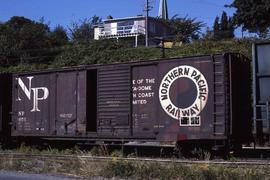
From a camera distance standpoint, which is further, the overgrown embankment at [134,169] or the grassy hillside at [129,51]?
the grassy hillside at [129,51]

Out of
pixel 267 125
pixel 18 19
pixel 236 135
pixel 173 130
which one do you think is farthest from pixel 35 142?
pixel 18 19

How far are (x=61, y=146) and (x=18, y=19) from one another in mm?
67888

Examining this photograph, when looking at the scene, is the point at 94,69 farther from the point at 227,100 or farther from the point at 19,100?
the point at 227,100

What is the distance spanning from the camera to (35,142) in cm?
2148

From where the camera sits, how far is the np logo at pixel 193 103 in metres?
16.5

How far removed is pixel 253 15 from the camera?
40.2 meters

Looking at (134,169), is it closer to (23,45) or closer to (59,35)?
(23,45)

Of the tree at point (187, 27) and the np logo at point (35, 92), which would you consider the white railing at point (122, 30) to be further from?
the np logo at point (35, 92)

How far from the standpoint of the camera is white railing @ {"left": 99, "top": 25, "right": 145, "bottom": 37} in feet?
286

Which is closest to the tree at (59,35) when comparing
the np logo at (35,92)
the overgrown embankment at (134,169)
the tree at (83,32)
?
the tree at (83,32)

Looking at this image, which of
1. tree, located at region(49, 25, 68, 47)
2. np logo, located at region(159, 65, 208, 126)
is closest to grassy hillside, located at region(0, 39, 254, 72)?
np logo, located at region(159, 65, 208, 126)

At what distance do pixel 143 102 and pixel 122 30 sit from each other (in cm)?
7328

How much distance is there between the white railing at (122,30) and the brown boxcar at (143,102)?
65139mm

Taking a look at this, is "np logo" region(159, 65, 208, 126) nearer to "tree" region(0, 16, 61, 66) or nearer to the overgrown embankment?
the overgrown embankment
